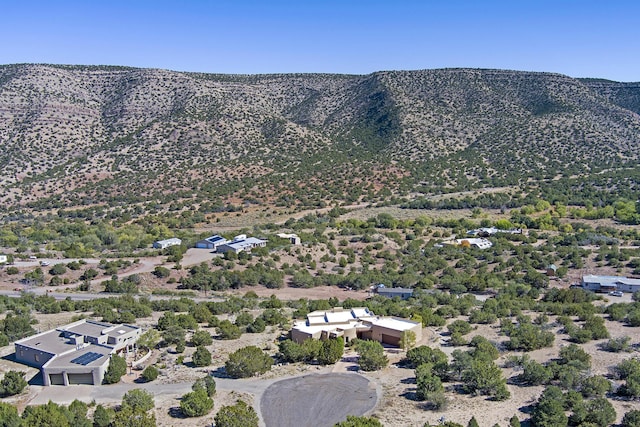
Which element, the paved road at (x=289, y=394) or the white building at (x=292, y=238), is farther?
the white building at (x=292, y=238)

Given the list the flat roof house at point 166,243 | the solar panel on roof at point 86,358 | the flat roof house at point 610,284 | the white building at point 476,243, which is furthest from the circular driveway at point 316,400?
the flat roof house at point 166,243

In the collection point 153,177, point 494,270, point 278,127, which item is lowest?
point 494,270

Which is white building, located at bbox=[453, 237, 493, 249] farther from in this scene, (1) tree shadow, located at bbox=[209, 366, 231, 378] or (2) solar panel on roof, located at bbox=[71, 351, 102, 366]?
(2) solar panel on roof, located at bbox=[71, 351, 102, 366]

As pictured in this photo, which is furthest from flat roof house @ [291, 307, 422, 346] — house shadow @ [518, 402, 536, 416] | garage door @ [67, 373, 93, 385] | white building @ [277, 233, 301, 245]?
white building @ [277, 233, 301, 245]

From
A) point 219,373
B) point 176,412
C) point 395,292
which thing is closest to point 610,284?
point 395,292

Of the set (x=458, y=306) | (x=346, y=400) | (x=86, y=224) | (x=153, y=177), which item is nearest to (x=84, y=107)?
(x=153, y=177)

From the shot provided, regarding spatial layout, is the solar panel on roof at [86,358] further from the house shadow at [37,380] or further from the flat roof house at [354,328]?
the flat roof house at [354,328]

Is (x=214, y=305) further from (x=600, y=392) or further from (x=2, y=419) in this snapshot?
(x=600, y=392)
